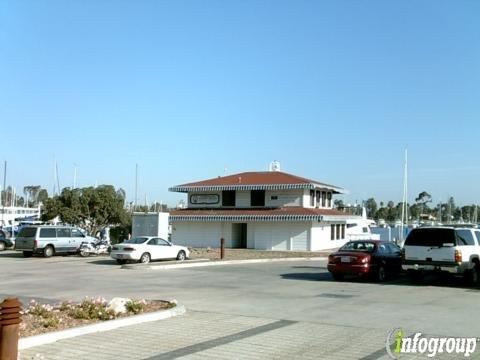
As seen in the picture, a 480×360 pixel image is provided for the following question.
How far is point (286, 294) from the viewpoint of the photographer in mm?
16766

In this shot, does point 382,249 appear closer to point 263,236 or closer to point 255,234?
point 263,236

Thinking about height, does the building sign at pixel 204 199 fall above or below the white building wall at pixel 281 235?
above

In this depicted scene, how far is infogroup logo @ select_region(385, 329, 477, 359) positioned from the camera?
8.93 meters

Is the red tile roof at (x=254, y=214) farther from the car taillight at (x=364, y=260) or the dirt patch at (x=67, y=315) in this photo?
the dirt patch at (x=67, y=315)

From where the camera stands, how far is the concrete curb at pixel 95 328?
891 centimetres

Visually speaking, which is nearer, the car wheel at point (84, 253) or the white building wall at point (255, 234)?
the car wheel at point (84, 253)

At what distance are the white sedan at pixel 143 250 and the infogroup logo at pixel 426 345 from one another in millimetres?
20943

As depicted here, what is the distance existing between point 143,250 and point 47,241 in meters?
8.24

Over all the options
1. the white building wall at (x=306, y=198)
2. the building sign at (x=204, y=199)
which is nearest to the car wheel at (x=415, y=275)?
the white building wall at (x=306, y=198)

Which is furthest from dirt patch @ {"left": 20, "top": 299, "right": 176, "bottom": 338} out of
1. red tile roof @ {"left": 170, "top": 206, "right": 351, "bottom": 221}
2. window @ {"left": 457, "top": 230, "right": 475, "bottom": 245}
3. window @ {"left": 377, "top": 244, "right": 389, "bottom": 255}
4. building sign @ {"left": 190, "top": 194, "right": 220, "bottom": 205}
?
building sign @ {"left": 190, "top": 194, "right": 220, "bottom": 205}

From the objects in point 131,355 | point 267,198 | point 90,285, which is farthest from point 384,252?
point 267,198

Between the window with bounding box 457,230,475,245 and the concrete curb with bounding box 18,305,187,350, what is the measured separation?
1143 centimetres

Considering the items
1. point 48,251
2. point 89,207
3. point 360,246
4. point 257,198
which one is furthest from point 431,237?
point 89,207

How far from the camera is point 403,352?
8.90m
